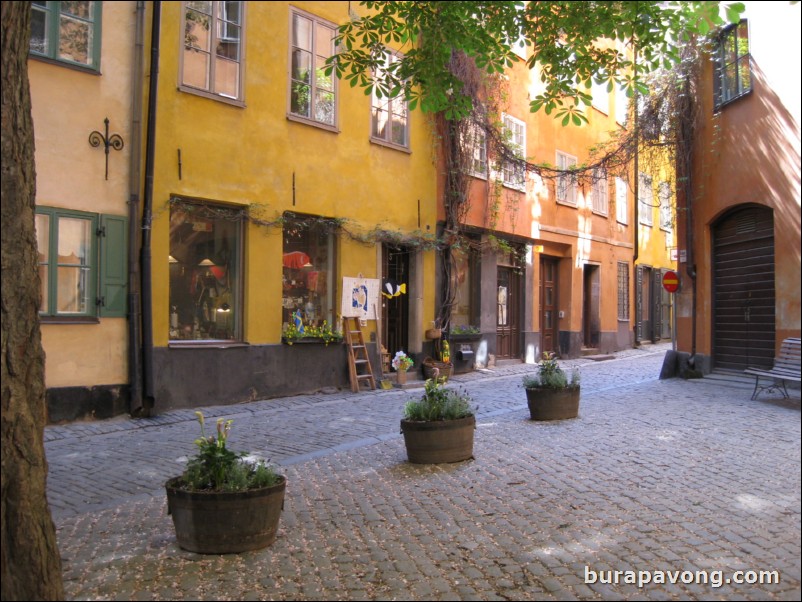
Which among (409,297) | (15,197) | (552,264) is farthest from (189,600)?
(552,264)

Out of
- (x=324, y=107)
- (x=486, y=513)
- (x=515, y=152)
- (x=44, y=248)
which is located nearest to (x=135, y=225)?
(x=44, y=248)

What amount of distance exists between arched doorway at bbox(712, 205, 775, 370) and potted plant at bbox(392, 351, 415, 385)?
5423 mm

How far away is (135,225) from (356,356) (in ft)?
15.1

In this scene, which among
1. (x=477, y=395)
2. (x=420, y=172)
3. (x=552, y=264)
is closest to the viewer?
(x=477, y=395)

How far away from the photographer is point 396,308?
13.8 meters

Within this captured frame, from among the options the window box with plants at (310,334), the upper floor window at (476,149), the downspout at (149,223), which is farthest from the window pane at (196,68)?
the upper floor window at (476,149)

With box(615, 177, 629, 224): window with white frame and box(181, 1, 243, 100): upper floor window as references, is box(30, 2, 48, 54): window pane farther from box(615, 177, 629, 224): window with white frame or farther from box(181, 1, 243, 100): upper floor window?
box(615, 177, 629, 224): window with white frame

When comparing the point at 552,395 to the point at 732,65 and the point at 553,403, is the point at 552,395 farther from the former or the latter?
the point at 732,65

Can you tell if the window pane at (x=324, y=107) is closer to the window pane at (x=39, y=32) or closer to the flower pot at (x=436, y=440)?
the window pane at (x=39, y=32)

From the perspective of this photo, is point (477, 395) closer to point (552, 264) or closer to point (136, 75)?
point (136, 75)

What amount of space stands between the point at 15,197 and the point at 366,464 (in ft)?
13.8

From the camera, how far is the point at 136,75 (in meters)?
9.39

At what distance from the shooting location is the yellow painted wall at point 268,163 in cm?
980

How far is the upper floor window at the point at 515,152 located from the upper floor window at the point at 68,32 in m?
8.59
